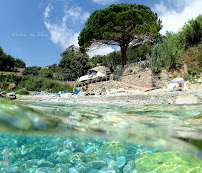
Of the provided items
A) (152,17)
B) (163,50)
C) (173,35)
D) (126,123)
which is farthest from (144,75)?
(126,123)

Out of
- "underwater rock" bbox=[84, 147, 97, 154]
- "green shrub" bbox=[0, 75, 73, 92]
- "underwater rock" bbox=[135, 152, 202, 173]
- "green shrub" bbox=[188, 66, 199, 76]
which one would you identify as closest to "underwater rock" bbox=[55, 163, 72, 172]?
"underwater rock" bbox=[84, 147, 97, 154]

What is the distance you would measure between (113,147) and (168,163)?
1.99ft

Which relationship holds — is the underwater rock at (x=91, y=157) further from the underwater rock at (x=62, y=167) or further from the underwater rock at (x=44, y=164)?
the underwater rock at (x=44, y=164)

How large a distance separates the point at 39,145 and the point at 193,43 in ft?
70.4

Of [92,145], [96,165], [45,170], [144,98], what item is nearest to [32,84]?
[144,98]

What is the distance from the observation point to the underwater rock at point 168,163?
4.17 ft

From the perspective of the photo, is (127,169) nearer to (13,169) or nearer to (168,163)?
(168,163)

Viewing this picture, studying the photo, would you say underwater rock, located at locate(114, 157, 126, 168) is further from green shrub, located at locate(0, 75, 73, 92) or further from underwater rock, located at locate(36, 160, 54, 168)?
green shrub, located at locate(0, 75, 73, 92)

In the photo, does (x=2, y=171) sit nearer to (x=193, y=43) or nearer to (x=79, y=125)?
(x=79, y=125)

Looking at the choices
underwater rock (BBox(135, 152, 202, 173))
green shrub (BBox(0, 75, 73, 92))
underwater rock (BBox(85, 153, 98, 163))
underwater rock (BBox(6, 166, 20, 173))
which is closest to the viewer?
underwater rock (BBox(135, 152, 202, 173))

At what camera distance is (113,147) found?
5.62 feet

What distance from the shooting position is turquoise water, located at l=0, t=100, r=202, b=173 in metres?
1.37

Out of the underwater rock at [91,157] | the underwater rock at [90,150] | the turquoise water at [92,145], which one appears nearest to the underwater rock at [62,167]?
the turquoise water at [92,145]

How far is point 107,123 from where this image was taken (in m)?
2.08
